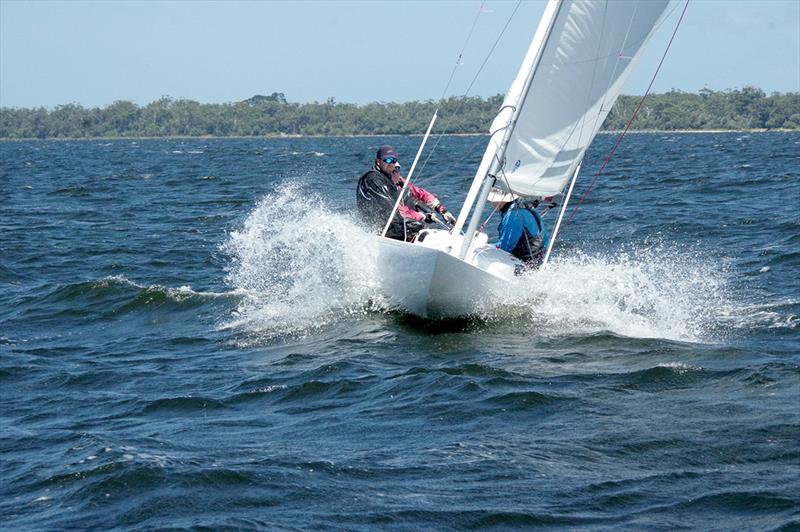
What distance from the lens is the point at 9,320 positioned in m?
12.1

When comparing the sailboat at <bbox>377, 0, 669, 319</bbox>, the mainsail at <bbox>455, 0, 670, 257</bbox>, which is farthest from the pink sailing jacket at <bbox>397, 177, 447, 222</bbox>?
the mainsail at <bbox>455, 0, 670, 257</bbox>

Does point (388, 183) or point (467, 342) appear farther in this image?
point (388, 183)

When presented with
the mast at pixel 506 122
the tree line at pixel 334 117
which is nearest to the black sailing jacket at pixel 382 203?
the mast at pixel 506 122

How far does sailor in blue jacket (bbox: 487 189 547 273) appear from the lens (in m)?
11.3

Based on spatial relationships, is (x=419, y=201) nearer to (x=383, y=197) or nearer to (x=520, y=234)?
(x=383, y=197)

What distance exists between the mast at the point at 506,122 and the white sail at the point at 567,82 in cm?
2

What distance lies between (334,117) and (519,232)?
540ft

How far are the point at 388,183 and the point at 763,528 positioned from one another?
6862mm

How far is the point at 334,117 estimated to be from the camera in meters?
174

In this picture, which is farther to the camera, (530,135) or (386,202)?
(386,202)

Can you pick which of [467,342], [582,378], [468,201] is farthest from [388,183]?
[582,378]

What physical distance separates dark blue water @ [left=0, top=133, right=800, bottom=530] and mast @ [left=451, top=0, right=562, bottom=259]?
3.18ft

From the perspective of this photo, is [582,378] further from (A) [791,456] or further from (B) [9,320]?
(B) [9,320]

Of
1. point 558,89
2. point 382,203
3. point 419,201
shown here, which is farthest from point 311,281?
point 558,89
